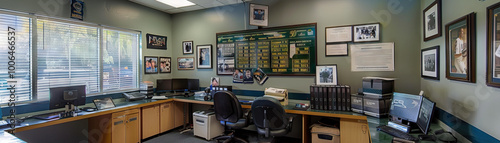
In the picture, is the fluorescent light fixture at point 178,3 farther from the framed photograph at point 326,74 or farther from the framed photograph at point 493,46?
the framed photograph at point 493,46

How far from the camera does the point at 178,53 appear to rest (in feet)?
15.5

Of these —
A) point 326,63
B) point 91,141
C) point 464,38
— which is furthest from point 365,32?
point 91,141

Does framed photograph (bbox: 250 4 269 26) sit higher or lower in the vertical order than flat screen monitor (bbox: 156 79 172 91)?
higher

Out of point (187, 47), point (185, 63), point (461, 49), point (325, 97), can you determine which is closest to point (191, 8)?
point (187, 47)

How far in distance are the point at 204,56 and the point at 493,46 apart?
13.1 feet

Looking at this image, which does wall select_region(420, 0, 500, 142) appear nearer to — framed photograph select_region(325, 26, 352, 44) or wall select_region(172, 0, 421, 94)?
wall select_region(172, 0, 421, 94)

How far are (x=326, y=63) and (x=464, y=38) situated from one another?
174cm

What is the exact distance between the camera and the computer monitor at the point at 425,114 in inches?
66.1

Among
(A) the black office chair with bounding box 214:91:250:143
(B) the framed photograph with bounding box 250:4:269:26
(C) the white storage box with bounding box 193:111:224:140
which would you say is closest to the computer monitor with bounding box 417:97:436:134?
(A) the black office chair with bounding box 214:91:250:143

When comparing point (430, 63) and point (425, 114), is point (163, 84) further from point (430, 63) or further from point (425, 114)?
point (430, 63)

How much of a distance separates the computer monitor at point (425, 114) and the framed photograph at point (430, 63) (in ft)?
1.93

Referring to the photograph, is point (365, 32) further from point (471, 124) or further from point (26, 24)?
point (26, 24)

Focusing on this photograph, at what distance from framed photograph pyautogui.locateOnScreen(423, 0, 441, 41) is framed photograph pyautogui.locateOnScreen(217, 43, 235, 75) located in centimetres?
293

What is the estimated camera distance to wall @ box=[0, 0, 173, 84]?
2760mm
